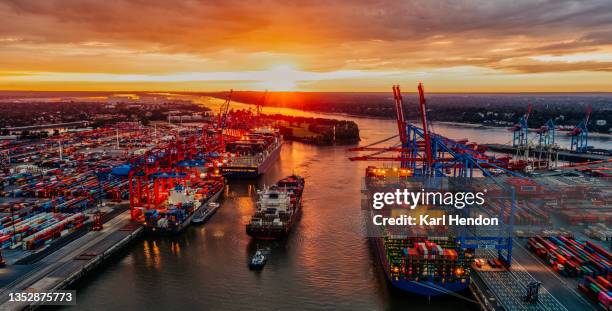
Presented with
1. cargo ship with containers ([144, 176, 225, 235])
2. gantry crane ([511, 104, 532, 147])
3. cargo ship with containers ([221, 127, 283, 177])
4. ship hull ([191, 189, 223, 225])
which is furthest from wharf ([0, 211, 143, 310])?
gantry crane ([511, 104, 532, 147])

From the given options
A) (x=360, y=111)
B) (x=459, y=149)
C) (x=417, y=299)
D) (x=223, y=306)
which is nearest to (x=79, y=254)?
(x=223, y=306)

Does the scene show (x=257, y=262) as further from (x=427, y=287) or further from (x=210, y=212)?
(x=210, y=212)

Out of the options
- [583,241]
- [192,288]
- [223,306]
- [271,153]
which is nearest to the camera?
[223,306]

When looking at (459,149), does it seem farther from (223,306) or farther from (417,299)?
(223,306)

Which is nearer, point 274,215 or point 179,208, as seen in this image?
point 274,215

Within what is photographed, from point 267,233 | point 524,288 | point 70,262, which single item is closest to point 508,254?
point 524,288

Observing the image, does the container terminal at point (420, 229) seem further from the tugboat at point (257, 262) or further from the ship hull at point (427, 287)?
the tugboat at point (257, 262)

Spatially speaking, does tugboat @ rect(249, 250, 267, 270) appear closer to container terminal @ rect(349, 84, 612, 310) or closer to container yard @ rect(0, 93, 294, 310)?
container terminal @ rect(349, 84, 612, 310)
